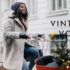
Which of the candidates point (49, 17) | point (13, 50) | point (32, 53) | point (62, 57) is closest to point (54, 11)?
point (49, 17)

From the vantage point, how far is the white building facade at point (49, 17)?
14.9ft

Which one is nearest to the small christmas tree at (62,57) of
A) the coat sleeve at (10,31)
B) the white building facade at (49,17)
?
the coat sleeve at (10,31)

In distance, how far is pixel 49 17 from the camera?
4.98 meters

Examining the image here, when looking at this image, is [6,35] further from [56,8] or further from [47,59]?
[56,8]

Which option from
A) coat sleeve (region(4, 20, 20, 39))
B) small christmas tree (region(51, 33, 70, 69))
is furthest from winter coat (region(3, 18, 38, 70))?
small christmas tree (region(51, 33, 70, 69))

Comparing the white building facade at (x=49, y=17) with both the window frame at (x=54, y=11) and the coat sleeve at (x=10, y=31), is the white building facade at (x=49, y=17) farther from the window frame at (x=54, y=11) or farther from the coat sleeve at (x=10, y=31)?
the coat sleeve at (x=10, y=31)

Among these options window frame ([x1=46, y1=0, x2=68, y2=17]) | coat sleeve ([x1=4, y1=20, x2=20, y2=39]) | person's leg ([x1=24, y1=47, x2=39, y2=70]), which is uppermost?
window frame ([x1=46, y1=0, x2=68, y2=17])

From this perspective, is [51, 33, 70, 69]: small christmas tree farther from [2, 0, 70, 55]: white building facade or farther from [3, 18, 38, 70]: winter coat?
[2, 0, 70, 55]: white building facade

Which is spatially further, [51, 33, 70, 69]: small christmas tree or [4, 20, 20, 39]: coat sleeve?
[4, 20, 20, 39]: coat sleeve

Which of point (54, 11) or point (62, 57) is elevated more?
point (54, 11)

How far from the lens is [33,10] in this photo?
18.6ft

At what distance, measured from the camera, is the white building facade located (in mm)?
4554

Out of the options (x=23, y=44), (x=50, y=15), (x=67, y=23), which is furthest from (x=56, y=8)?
(x=23, y=44)

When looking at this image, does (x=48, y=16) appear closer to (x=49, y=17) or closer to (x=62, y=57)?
(x=49, y=17)
